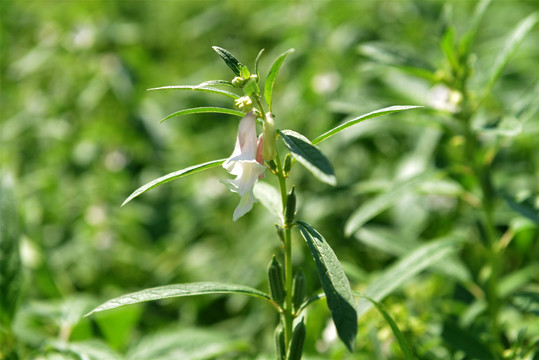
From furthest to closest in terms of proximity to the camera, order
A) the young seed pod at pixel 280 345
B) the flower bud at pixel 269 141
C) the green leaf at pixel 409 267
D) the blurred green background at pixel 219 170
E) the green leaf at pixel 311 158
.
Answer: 1. the blurred green background at pixel 219 170
2. the green leaf at pixel 409 267
3. the young seed pod at pixel 280 345
4. the flower bud at pixel 269 141
5. the green leaf at pixel 311 158

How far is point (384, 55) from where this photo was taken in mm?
1602

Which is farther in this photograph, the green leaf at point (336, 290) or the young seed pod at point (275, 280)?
the young seed pod at point (275, 280)

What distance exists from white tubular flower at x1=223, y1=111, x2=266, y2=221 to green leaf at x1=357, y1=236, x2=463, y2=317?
410mm

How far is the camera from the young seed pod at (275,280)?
3.25 ft

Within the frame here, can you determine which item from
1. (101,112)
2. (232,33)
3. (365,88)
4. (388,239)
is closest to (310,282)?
(388,239)

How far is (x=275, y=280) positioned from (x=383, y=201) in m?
0.56

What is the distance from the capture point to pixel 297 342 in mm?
941

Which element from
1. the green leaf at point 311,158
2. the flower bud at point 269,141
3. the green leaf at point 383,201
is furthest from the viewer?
the green leaf at point 383,201

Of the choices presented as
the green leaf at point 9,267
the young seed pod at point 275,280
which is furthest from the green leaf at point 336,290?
the green leaf at point 9,267

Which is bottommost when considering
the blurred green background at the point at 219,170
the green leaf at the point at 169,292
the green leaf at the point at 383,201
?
the blurred green background at the point at 219,170

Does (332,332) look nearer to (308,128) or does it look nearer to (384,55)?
(384,55)

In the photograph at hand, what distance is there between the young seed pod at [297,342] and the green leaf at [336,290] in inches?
5.4

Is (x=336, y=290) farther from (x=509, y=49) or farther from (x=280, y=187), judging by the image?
(x=509, y=49)

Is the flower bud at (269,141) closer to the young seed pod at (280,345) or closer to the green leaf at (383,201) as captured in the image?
the young seed pod at (280,345)
